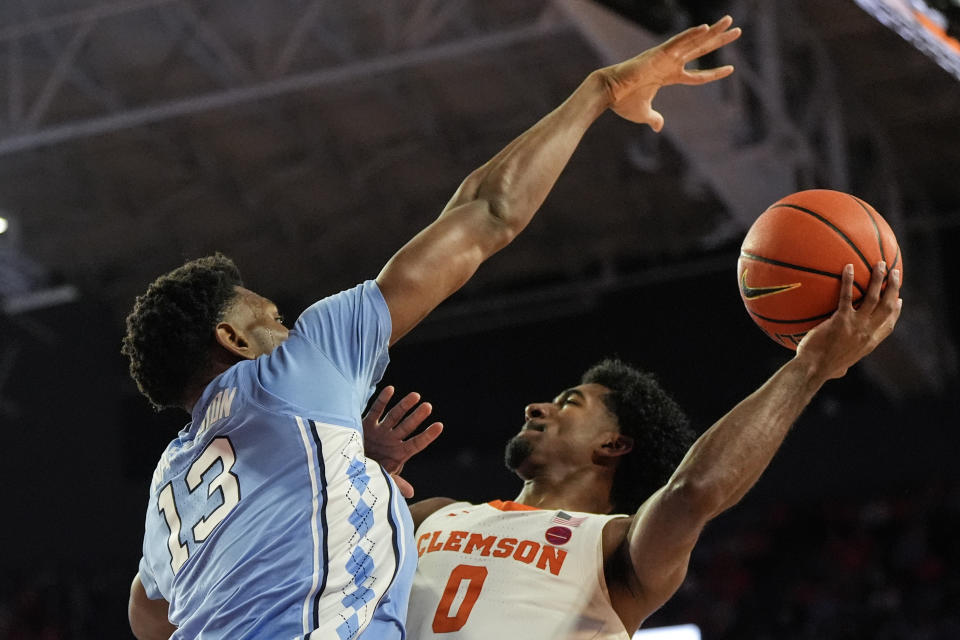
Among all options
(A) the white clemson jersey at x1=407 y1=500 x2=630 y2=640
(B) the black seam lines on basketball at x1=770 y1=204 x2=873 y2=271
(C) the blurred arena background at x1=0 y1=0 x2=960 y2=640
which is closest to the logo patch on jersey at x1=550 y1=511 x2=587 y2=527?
(A) the white clemson jersey at x1=407 y1=500 x2=630 y2=640

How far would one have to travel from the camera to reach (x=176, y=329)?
3.04m

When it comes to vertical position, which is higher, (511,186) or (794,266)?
(511,186)

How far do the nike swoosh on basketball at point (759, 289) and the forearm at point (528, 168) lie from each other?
58 cm

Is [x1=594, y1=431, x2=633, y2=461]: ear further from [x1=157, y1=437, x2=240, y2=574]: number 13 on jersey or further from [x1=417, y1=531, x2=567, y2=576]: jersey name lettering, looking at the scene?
[x1=157, y1=437, x2=240, y2=574]: number 13 on jersey

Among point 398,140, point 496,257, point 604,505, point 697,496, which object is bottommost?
point 496,257

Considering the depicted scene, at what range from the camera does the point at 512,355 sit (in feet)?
44.2

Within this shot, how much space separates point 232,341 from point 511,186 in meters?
0.80

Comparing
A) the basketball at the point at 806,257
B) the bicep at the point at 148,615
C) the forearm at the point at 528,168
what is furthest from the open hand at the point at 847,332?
the bicep at the point at 148,615

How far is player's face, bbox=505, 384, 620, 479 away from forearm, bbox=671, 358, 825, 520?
120 cm

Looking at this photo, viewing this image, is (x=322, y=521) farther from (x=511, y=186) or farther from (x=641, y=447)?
(x=641, y=447)

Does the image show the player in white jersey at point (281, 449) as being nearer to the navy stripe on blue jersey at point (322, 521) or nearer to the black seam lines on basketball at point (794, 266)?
the navy stripe on blue jersey at point (322, 521)

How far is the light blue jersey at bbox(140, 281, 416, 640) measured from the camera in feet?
9.11

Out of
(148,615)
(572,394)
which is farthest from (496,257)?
(148,615)

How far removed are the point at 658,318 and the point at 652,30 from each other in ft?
20.1
